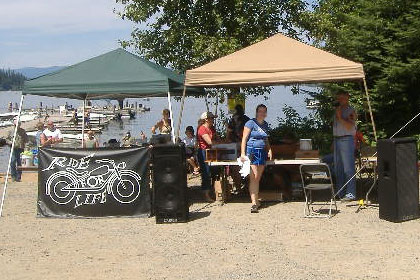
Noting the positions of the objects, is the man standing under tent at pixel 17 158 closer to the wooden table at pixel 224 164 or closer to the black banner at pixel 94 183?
the black banner at pixel 94 183

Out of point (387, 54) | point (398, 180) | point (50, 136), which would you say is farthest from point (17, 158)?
point (398, 180)

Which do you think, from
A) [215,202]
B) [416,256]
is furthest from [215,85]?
[416,256]

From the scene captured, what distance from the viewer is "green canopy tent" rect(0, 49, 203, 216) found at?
392 inches

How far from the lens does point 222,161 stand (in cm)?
1029

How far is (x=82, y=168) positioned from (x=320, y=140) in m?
8.00

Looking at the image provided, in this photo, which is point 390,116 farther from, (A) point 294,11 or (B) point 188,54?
(B) point 188,54

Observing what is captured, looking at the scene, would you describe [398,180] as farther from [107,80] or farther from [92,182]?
[107,80]

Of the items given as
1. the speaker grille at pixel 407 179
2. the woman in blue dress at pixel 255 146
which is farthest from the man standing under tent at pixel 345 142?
the speaker grille at pixel 407 179

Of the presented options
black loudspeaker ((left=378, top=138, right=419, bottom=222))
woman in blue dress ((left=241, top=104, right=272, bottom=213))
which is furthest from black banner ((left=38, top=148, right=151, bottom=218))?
black loudspeaker ((left=378, top=138, right=419, bottom=222))

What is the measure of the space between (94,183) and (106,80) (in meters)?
1.78

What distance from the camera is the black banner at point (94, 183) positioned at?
9.41 m

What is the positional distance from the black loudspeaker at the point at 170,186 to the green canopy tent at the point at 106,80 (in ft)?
4.49

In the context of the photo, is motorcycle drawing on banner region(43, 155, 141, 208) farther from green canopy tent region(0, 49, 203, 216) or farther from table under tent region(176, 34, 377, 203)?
table under tent region(176, 34, 377, 203)

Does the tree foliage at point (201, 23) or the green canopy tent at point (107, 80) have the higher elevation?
the tree foliage at point (201, 23)
